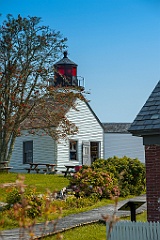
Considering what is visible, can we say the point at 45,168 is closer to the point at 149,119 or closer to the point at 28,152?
the point at 28,152

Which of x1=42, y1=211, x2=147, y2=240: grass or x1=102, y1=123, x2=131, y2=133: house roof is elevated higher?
x1=102, y1=123, x2=131, y2=133: house roof

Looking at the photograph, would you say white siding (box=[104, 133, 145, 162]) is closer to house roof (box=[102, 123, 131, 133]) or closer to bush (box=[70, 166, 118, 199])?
house roof (box=[102, 123, 131, 133])

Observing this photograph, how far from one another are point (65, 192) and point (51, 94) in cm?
1036

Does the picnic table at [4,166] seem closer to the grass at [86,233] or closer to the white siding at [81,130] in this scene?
the white siding at [81,130]

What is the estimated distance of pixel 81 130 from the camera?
119 ft

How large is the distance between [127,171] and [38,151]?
13.8m

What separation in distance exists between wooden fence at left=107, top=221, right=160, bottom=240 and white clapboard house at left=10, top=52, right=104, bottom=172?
22640 mm

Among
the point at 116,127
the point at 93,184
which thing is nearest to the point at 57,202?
the point at 93,184

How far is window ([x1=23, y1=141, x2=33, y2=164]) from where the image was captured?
120 ft

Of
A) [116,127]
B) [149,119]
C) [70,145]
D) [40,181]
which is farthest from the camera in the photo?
[116,127]

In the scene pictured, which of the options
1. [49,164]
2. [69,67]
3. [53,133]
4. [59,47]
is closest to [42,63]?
[59,47]

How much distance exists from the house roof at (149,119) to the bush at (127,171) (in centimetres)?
886

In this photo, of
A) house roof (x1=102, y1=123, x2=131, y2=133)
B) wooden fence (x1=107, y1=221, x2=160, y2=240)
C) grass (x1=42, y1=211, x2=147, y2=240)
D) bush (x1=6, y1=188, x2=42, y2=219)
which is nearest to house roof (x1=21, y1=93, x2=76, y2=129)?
bush (x1=6, y1=188, x2=42, y2=219)

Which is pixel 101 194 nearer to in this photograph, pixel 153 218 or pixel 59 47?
pixel 153 218
